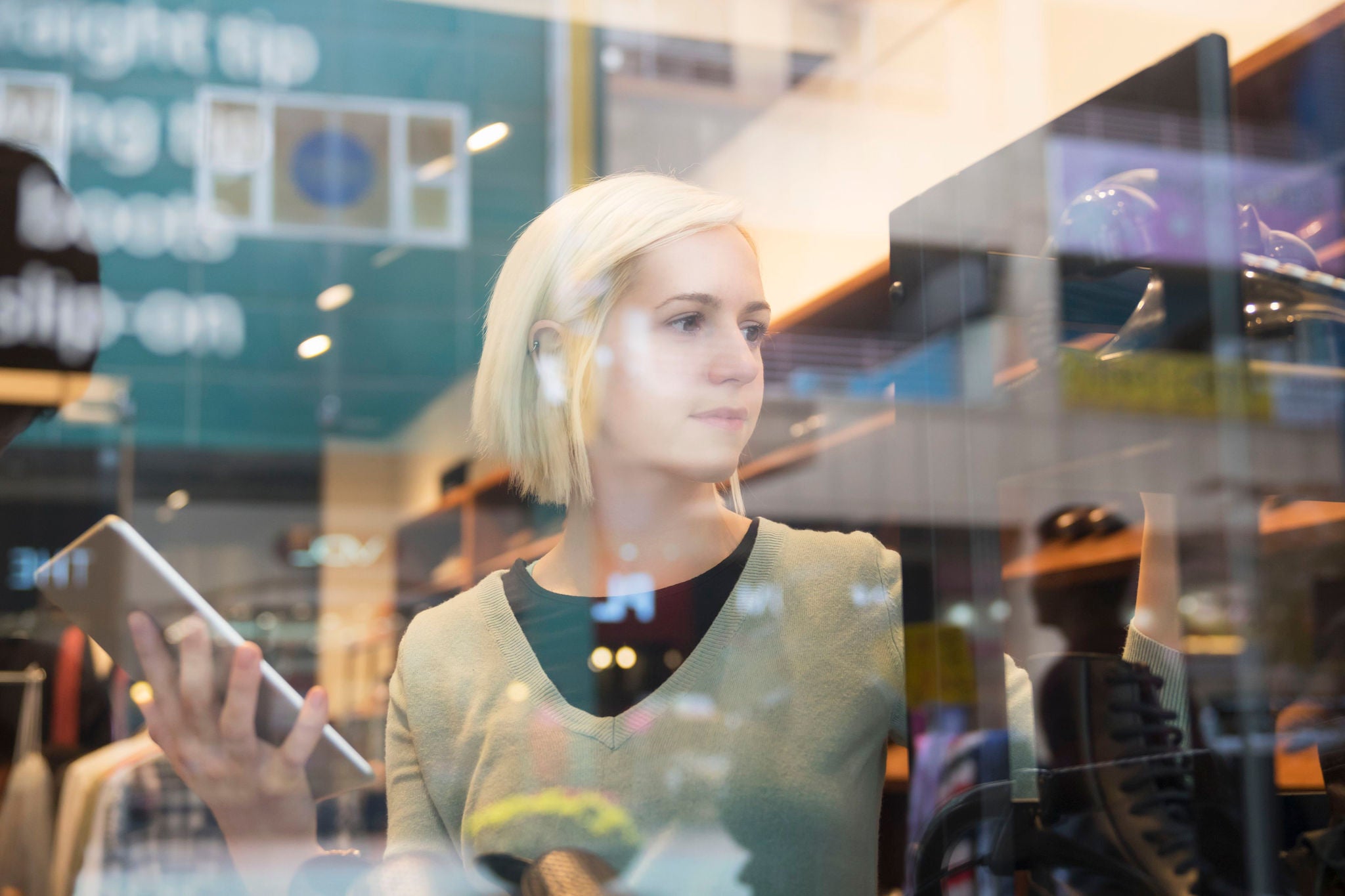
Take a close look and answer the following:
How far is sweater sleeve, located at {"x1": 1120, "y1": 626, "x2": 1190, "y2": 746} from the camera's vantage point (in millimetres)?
635

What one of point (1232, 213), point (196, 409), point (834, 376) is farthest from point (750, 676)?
point (196, 409)

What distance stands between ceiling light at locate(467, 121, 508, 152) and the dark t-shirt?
353mm

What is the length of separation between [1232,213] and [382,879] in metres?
0.68

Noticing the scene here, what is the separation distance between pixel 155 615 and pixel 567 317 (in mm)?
292

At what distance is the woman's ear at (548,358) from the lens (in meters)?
0.60

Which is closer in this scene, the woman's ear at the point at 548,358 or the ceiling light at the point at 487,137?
the woman's ear at the point at 548,358

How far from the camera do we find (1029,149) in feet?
2.31

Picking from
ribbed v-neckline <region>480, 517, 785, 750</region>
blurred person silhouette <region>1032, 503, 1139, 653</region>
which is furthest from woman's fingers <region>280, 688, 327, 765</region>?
blurred person silhouette <region>1032, 503, 1139, 653</region>

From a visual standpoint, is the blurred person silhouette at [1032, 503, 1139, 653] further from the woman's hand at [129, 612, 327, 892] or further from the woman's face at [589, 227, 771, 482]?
the woman's hand at [129, 612, 327, 892]

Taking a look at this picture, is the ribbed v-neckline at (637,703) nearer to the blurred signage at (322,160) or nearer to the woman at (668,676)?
the woman at (668,676)

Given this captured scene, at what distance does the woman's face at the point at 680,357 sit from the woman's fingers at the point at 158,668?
27cm

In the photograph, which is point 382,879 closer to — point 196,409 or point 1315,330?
point 196,409

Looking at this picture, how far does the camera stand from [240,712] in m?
0.58

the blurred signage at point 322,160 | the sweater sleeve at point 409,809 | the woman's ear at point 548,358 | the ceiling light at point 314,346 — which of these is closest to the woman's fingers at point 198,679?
the sweater sleeve at point 409,809
